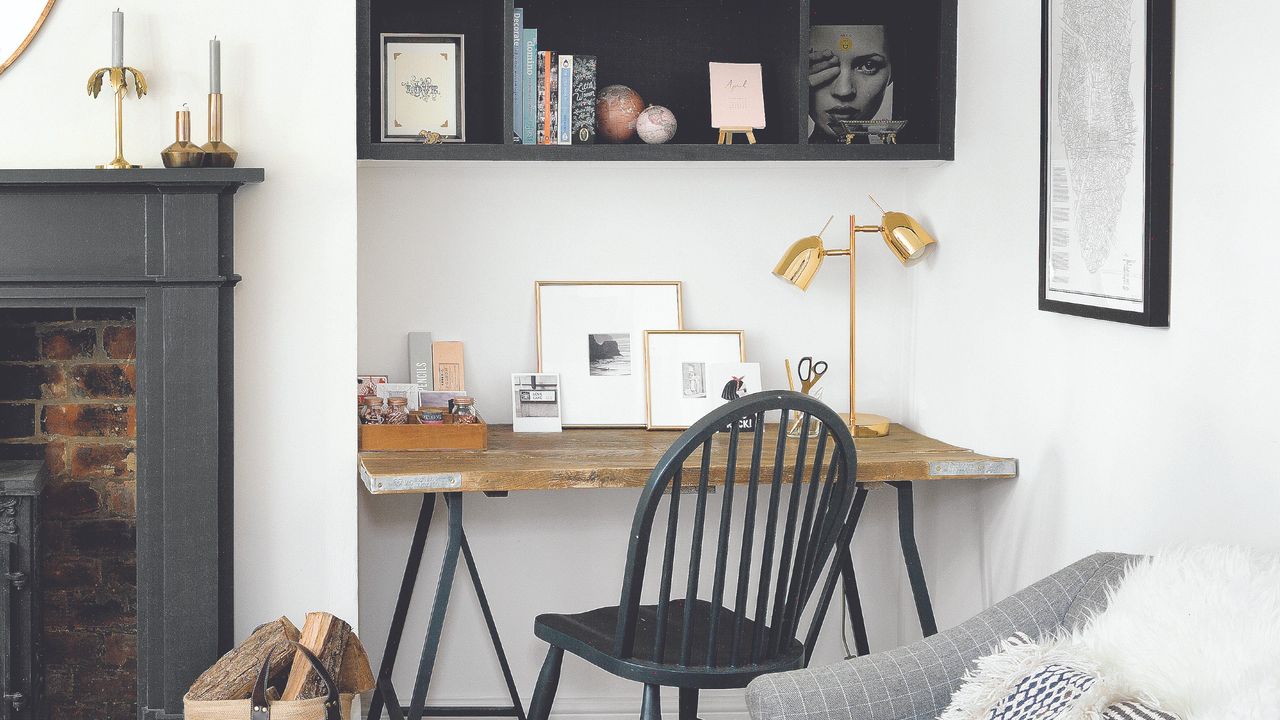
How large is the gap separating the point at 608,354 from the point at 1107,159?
1.37 metres

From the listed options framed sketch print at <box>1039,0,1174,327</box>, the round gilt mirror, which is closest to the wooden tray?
the round gilt mirror

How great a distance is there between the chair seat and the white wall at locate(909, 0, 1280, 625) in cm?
65

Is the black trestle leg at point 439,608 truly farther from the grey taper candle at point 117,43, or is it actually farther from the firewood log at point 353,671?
the grey taper candle at point 117,43

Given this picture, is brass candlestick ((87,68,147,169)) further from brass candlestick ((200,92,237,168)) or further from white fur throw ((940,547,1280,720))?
white fur throw ((940,547,1280,720))

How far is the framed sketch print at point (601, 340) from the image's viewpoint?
2.96 metres

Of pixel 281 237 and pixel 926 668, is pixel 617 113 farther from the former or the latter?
pixel 926 668

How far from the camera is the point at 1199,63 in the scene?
5.82ft

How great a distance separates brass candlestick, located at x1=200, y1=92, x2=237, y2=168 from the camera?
2.32 meters

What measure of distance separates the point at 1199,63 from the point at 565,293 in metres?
1.63

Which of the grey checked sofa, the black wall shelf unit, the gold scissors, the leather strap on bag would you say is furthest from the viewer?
the gold scissors

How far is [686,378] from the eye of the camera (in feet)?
9.72

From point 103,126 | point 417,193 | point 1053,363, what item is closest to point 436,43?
point 417,193

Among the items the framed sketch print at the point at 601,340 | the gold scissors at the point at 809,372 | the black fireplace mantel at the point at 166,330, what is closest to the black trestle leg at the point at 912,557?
the gold scissors at the point at 809,372

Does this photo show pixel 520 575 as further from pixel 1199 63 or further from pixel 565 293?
pixel 1199 63
